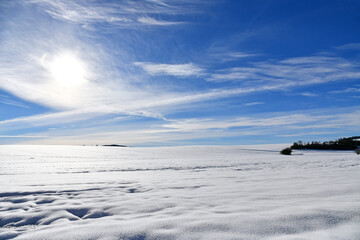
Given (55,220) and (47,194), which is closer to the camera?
(55,220)

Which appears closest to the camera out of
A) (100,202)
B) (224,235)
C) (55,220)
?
(224,235)

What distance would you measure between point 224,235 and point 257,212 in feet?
1.87

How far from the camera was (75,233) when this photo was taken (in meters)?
1.50

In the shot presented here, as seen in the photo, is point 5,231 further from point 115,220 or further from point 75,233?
point 115,220

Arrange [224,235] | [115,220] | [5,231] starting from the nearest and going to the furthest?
1. [224,235]
2. [5,231]
3. [115,220]

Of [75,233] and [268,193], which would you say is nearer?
[75,233]

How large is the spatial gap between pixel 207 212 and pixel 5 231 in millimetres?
1547

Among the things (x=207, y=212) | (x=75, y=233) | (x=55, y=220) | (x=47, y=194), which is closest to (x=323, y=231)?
(x=207, y=212)

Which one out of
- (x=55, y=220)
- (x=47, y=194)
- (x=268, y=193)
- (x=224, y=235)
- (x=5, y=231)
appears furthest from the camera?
(x=47, y=194)

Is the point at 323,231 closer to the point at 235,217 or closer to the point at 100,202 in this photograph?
the point at 235,217

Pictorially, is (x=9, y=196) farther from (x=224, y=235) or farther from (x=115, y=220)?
(x=224, y=235)

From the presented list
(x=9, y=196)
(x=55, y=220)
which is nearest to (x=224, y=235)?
(x=55, y=220)

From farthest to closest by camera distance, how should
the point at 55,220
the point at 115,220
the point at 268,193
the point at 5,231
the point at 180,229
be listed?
1. the point at 268,193
2. the point at 55,220
3. the point at 115,220
4. the point at 5,231
5. the point at 180,229

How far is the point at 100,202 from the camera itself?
245 cm
